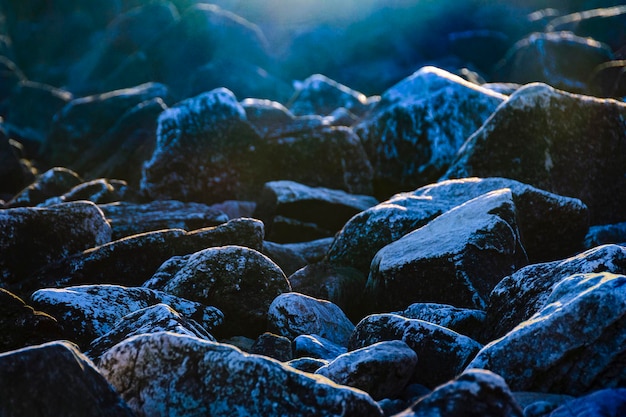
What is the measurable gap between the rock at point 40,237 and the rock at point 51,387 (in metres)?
4.21

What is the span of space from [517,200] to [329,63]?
91.3 ft

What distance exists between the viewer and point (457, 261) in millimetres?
6570

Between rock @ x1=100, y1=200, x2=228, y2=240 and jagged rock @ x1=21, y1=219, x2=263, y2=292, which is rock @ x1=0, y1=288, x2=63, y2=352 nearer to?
jagged rock @ x1=21, y1=219, x2=263, y2=292

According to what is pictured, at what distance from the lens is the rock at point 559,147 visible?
930 centimetres

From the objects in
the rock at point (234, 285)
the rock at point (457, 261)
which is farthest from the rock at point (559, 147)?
the rock at point (234, 285)

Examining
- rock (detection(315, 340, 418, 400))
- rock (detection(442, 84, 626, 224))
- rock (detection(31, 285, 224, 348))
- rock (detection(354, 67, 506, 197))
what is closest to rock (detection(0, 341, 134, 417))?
rock (detection(315, 340, 418, 400))

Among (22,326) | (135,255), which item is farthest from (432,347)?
(135,255)

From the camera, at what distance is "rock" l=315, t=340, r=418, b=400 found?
4637 mm

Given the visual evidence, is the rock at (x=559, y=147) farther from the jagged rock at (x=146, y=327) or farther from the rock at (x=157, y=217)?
the jagged rock at (x=146, y=327)

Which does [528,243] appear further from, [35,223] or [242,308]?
[35,223]

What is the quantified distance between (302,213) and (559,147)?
10.5ft

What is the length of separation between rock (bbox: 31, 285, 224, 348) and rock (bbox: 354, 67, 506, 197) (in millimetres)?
6052

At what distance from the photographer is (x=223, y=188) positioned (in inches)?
472

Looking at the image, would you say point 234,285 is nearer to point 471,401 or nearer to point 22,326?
point 22,326
